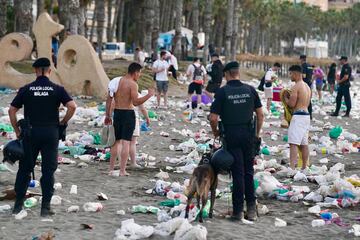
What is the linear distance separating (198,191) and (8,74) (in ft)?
64.1

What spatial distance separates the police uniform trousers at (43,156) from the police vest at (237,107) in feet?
6.55

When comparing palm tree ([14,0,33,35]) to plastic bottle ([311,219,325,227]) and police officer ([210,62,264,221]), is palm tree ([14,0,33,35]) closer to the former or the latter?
police officer ([210,62,264,221])

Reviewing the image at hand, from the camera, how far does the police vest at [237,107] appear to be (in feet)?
31.5

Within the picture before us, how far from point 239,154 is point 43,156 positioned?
2275mm

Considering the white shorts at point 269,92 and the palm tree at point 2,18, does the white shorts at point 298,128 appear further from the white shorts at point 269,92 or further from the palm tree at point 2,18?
the palm tree at point 2,18

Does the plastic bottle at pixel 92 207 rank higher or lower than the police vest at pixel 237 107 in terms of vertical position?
lower

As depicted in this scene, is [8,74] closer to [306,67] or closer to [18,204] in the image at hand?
[306,67]

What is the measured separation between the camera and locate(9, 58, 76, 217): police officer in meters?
9.38

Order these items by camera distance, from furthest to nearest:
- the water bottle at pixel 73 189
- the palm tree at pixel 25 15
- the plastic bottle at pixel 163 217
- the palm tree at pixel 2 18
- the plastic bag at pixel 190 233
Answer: the palm tree at pixel 25 15, the palm tree at pixel 2 18, the water bottle at pixel 73 189, the plastic bottle at pixel 163 217, the plastic bag at pixel 190 233

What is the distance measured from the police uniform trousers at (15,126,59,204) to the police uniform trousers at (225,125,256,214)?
203cm

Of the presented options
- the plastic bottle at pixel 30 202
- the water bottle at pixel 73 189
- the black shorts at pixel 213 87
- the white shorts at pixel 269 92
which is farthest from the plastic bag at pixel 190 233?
the black shorts at pixel 213 87

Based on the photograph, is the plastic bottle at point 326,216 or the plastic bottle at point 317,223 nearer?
the plastic bottle at point 317,223

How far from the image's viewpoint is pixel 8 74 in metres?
27.8

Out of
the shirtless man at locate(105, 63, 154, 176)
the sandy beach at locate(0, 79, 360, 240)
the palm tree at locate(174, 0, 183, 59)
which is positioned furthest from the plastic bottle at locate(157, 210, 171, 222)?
the palm tree at locate(174, 0, 183, 59)
